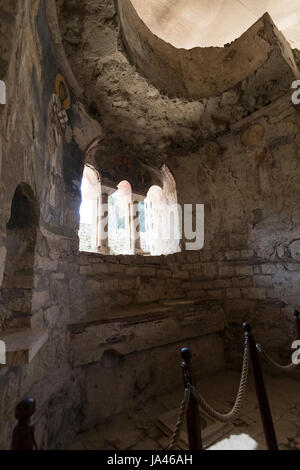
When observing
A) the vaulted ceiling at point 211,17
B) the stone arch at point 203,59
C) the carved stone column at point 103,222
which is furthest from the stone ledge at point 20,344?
the vaulted ceiling at point 211,17

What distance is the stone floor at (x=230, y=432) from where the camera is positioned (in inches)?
84.7

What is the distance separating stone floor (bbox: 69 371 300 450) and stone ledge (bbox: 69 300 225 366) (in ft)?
2.19

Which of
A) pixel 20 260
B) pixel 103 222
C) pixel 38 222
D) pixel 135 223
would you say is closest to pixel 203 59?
pixel 135 223

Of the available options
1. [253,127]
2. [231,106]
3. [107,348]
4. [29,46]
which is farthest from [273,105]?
[107,348]

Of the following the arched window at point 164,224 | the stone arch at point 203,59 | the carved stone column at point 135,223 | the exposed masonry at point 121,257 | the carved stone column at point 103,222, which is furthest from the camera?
the carved stone column at point 135,223

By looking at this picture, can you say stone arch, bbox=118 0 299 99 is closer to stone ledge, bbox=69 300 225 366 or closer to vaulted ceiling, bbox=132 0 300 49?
vaulted ceiling, bbox=132 0 300 49

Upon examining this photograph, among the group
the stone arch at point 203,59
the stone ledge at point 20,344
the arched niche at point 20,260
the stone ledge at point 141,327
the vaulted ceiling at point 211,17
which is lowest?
the stone ledge at point 141,327

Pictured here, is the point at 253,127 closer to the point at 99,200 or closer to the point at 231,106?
the point at 231,106

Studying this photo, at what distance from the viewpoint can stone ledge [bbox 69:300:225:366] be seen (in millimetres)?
2496

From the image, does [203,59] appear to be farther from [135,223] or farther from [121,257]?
[121,257]

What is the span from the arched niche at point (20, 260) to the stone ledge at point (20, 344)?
0.54 ft

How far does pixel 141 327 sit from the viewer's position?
2.88 metres

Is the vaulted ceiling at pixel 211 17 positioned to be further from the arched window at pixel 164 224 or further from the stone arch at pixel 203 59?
the arched window at pixel 164 224

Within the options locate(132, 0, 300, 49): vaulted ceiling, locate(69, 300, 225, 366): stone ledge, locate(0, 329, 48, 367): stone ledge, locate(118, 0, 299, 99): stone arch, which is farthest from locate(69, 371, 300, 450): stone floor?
locate(132, 0, 300, 49): vaulted ceiling
